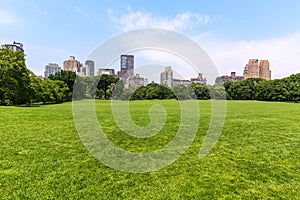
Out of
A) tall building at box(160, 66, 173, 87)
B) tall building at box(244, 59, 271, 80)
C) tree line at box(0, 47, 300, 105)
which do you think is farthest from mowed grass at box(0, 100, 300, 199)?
tall building at box(244, 59, 271, 80)

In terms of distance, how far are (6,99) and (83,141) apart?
3124cm

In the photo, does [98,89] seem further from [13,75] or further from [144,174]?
[144,174]

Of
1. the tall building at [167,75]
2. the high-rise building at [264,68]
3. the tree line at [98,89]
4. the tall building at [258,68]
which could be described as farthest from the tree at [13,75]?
the high-rise building at [264,68]

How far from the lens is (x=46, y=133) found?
33.9 feet

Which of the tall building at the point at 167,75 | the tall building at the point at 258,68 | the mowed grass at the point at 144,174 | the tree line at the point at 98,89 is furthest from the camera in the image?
the tall building at the point at 258,68

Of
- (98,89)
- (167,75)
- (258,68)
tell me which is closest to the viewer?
(167,75)

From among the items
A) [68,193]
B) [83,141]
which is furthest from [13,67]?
[68,193]

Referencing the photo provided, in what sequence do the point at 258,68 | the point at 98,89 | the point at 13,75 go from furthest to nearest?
the point at 258,68 → the point at 98,89 → the point at 13,75

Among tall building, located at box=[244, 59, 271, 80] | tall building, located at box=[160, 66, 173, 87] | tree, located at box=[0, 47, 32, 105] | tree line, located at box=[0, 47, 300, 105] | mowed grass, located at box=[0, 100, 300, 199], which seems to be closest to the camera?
mowed grass, located at box=[0, 100, 300, 199]

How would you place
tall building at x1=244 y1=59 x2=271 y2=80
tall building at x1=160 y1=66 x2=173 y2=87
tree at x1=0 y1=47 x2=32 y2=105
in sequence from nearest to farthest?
1. tall building at x1=160 y1=66 x2=173 y2=87
2. tree at x1=0 y1=47 x2=32 y2=105
3. tall building at x1=244 y1=59 x2=271 y2=80

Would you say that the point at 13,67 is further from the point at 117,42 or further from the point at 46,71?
the point at 46,71

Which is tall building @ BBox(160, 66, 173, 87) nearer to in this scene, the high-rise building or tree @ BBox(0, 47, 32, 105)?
tree @ BBox(0, 47, 32, 105)

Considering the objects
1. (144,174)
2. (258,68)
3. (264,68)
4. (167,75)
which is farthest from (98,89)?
(264,68)

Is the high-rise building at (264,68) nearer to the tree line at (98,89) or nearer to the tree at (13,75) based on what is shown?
the tree line at (98,89)
